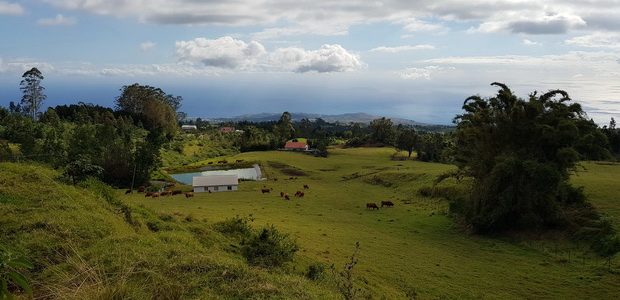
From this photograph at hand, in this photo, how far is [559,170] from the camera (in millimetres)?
32188

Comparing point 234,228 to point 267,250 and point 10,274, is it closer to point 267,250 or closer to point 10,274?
point 267,250

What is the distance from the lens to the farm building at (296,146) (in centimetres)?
11312

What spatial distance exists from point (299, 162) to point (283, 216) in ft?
174

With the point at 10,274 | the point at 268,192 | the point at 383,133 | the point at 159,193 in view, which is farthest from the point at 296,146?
the point at 10,274

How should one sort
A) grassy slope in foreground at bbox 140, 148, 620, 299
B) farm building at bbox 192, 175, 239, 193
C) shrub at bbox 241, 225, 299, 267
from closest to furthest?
1. shrub at bbox 241, 225, 299, 267
2. grassy slope in foreground at bbox 140, 148, 620, 299
3. farm building at bbox 192, 175, 239, 193

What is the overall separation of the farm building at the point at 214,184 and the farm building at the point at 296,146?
54.3 metres

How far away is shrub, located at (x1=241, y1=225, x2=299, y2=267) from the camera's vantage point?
54.7ft

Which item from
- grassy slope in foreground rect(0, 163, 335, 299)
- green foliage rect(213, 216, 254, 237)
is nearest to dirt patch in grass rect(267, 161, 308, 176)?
green foliage rect(213, 216, 254, 237)

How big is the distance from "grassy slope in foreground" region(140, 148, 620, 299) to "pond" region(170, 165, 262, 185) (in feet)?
70.8

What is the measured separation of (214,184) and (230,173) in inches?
796

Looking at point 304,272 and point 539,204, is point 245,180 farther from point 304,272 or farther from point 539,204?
point 304,272

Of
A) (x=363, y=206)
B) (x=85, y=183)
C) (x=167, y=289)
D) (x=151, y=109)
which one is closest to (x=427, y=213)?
(x=363, y=206)

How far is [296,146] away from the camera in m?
114

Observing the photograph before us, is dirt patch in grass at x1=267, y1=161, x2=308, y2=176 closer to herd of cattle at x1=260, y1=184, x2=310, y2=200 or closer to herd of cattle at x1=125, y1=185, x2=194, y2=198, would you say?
herd of cattle at x1=260, y1=184, x2=310, y2=200
